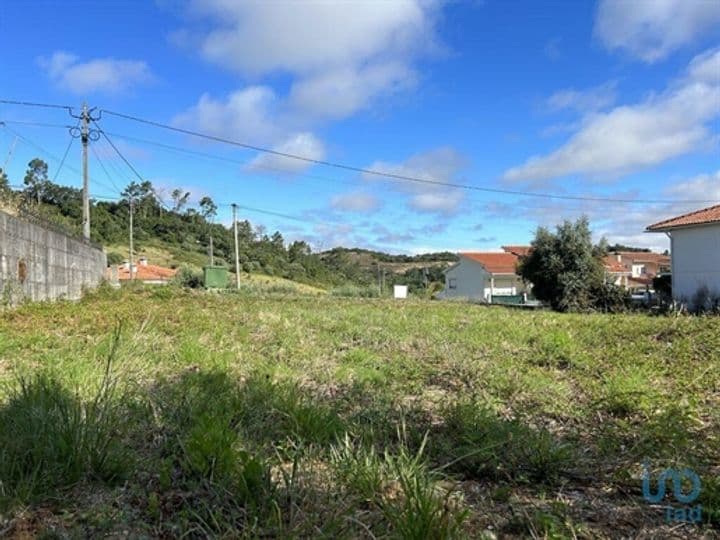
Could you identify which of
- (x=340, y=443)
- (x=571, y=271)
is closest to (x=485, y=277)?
(x=571, y=271)

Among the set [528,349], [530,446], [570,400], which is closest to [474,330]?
[528,349]

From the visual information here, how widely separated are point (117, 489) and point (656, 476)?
8.44ft

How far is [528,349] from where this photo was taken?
641 cm

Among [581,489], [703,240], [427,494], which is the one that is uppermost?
[703,240]

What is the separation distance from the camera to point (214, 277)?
24922mm

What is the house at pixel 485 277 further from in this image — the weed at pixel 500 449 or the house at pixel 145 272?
the weed at pixel 500 449

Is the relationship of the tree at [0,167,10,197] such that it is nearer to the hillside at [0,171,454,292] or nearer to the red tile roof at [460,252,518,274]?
the hillside at [0,171,454,292]

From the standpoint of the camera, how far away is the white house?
3884 cm

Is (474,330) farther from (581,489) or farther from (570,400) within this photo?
(581,489)

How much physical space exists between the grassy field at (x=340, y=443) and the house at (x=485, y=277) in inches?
1252

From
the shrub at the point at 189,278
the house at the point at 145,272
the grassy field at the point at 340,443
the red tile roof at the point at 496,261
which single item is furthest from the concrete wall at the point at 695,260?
the house at the point at 145,272

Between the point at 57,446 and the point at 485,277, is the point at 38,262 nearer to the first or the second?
the point at 57,446

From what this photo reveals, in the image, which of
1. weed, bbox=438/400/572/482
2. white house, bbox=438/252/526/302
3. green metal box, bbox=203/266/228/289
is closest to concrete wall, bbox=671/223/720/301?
weed, bbox=438/400/572/482

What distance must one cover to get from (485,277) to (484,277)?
134 millimetres
